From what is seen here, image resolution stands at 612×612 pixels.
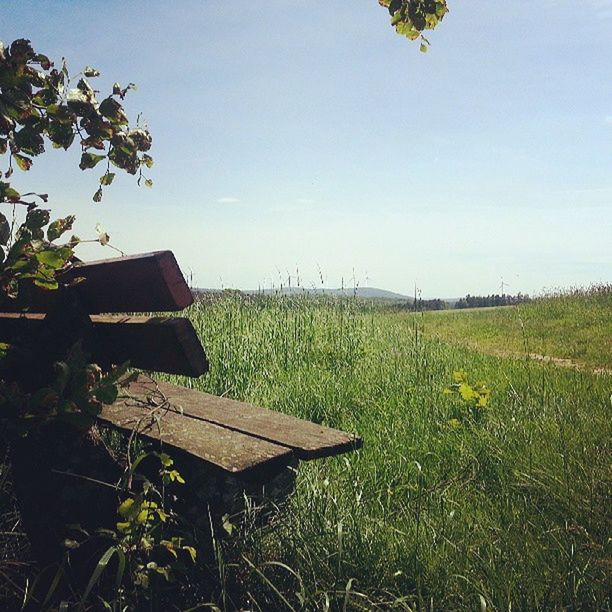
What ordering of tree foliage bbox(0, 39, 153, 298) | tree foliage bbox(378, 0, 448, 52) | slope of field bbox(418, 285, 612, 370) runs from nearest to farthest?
tree foliage bbox(0, 39, 153, 298), tree foliage bbox(378, 0, 448, 52), slope of field bbox(418, 285, 612, 370)

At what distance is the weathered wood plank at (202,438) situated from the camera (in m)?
2.01

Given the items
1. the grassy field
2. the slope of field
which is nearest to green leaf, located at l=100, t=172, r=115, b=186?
the grassy field

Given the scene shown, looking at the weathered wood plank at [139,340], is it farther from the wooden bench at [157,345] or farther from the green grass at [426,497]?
the green grass at [426,497]

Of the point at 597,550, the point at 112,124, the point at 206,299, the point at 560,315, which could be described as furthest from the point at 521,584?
the point at 560,315

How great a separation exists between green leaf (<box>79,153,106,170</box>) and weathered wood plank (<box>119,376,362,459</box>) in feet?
2.54

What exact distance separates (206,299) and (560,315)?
9141 mm

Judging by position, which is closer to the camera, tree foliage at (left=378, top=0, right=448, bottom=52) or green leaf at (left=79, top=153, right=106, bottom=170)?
green leaf at (left=79, top=153, right=106, bottom=170)

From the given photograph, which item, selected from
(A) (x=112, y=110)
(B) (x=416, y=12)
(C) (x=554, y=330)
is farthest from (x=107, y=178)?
(C) (x=554, y=330)

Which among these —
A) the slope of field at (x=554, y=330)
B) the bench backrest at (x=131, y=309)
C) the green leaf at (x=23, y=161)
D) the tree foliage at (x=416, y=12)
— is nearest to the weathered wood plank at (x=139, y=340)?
the bench backrest at (x=131, y=309)

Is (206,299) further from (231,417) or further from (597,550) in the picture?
(597,550)

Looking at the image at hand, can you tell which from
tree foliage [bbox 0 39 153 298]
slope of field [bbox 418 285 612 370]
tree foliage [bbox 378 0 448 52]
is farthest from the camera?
slope of field [bbox 418 285 612 370]

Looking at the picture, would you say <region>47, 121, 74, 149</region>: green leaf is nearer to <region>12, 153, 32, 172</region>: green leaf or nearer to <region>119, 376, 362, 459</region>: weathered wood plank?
<region>12, 153, 32, 172</region>: green leaf

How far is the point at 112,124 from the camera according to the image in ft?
7.11

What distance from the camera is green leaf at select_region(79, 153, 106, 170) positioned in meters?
2.22
